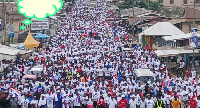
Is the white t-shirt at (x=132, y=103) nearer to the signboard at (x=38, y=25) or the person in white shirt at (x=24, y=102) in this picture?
the person in white shirt at (x=24, y=102)

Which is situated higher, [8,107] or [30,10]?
[30,10]

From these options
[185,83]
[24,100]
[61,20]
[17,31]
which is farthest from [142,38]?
[61,20]

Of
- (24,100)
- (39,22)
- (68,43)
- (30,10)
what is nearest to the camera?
(24,100)

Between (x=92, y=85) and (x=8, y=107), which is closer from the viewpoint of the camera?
(x=8, y=107)

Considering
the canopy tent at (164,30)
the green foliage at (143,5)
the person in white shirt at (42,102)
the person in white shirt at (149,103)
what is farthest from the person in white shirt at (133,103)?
the green foliage at (143,5)

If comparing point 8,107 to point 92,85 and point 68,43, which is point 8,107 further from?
point 68,43

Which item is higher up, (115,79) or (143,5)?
(143,5)

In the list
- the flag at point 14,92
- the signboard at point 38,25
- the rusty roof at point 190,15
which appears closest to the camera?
the flag at point 14,92

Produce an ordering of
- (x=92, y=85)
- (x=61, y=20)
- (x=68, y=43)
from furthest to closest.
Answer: (x=61, y=20), (x=68, y=43), (x=92, y=85)

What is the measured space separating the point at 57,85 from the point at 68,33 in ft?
90.8

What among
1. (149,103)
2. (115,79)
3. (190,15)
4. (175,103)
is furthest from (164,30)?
(149,103)

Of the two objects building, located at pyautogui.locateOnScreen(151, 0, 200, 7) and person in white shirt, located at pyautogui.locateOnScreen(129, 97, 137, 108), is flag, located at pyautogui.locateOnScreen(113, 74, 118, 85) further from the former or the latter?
building, located at pyautogui.locateOnScreen(151, 0, 200, 7)

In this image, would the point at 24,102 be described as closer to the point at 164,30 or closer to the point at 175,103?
the point at 175,103

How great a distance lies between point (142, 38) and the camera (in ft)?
132
